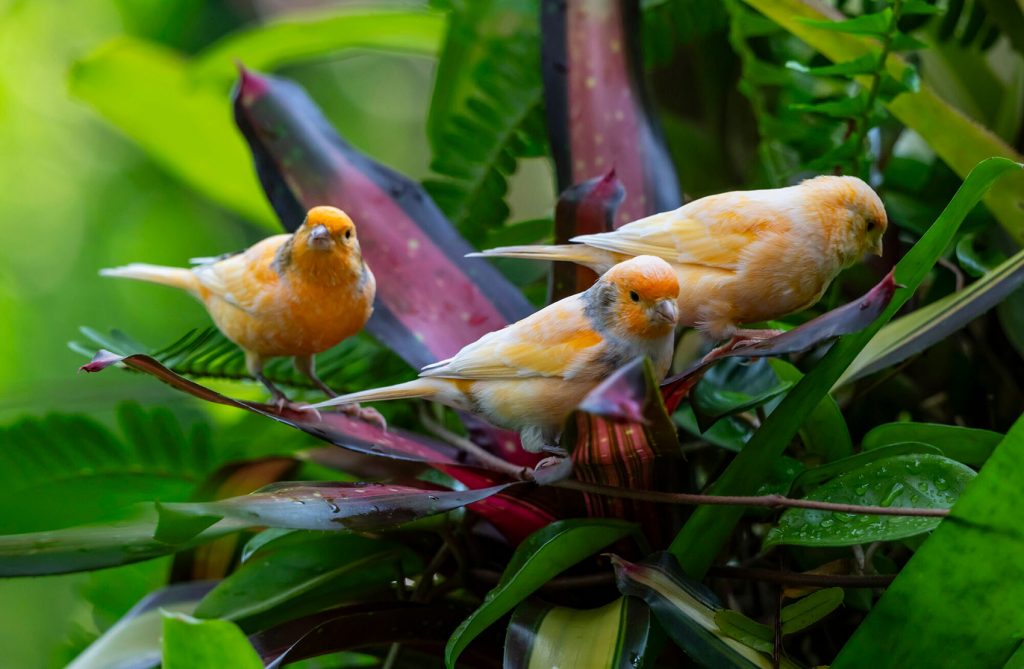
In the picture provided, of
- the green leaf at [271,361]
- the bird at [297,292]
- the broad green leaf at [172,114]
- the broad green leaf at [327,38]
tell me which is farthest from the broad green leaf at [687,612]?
the broad green leaf at [172,114]

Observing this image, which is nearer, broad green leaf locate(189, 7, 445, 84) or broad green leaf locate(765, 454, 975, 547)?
broad green leaf locate(765, 454, 975, 547)

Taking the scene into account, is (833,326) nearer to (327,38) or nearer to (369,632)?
(369,632)

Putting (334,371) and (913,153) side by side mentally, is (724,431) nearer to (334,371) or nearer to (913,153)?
(334,371)

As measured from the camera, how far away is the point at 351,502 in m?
0.64

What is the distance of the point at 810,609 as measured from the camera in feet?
2.11

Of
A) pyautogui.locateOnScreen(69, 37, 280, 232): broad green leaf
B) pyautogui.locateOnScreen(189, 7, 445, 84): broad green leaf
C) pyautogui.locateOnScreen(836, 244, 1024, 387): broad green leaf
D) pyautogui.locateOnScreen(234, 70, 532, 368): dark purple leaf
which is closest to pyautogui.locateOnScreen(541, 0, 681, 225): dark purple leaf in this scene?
pyautogui.locateOnScreen(234, 70, 532, 368): dark purple leaf

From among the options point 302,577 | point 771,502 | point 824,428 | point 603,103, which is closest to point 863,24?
point 603,103

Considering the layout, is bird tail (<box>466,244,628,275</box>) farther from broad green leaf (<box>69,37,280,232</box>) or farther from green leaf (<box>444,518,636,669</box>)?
broad green leaf (<box>69,37,280,232</box>)

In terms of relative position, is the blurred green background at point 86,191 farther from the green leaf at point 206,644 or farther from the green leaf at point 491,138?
the green leaf at point 206,644

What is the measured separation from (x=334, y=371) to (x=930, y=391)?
0.71m

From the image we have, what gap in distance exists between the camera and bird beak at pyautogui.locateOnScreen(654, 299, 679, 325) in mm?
651

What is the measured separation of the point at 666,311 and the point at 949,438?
0.28 m

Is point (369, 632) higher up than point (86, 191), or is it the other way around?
point (369, 632)

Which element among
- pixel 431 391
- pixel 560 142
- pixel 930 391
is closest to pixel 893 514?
pixel 431 391
